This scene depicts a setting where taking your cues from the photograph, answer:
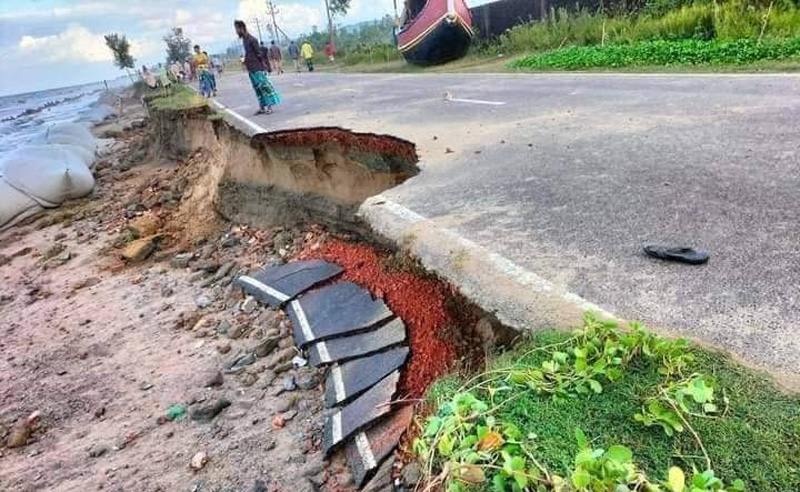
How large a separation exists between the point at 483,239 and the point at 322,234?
3161 millimetres

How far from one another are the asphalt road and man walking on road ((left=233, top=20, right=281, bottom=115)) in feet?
9.05

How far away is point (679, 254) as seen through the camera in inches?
108

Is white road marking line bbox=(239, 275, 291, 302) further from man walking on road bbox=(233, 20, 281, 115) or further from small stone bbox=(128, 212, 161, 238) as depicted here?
man walking on road bbox=(233, 20, 281, 115)

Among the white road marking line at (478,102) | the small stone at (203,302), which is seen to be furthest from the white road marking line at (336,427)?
the white road marking line at (478,102)

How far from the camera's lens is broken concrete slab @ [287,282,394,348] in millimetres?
3926

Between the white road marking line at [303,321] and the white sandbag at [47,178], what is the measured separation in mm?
10200

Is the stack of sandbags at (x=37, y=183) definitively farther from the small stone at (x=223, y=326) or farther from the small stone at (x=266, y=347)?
the small stone at (x=266, y=347)

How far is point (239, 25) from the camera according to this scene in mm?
9281

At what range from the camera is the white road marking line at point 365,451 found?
266 centimetres

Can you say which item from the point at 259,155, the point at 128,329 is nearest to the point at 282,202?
the point at 259,155

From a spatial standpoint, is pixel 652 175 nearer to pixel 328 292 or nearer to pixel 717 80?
pixel 328 292

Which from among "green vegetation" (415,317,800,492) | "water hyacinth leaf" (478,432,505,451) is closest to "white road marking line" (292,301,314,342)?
"green vegetation" (415,317,800,492)

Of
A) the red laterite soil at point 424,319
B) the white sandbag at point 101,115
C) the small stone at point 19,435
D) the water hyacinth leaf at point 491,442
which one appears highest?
the white sandbag at point 101,115

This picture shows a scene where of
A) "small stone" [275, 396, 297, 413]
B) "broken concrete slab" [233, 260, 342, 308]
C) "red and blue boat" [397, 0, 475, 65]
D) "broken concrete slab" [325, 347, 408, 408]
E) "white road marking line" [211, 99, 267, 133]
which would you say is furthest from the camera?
"red and blue boat" [397, 0, 475, 65]
